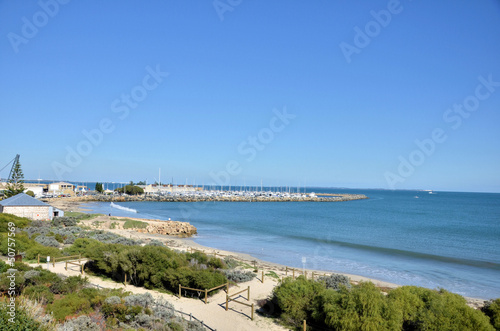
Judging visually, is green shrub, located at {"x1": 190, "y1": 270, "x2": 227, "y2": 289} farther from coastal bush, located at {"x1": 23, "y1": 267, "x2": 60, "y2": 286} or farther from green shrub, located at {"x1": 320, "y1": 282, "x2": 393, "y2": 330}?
green shrub, located at {"x1": 320, "y1": 282, "x2": 393, "y2": 330}

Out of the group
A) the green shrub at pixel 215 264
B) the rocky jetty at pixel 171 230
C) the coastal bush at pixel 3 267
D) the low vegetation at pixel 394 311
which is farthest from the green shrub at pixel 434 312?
the rocky jetty at pixel 171 230

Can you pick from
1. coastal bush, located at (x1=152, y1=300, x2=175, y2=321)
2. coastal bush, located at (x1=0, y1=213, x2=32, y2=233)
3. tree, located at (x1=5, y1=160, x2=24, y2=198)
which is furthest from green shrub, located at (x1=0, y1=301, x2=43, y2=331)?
tree, located at (x1=5, y1=160, x2=24, y2=198)

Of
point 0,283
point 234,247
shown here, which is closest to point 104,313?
point 0,283

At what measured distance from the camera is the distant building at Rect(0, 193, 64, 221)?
26.3 metres

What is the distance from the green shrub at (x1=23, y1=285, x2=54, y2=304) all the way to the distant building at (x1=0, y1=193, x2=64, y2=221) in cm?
2080

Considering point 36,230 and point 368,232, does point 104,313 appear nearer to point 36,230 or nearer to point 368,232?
point 36,230

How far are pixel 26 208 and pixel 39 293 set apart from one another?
73.2ft

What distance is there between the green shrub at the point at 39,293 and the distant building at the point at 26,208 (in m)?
20.8

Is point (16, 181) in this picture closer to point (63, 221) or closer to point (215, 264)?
point (63, 221)

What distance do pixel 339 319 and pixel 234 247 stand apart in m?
18.8

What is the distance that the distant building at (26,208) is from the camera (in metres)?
26.3

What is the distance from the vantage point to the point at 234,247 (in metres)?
26.5

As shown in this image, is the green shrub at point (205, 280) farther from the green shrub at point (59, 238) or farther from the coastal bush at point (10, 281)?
the green shrub at point (59, 238)

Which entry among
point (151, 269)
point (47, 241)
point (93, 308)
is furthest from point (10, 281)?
point (47, 241)
